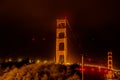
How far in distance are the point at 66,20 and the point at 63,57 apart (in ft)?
15.8

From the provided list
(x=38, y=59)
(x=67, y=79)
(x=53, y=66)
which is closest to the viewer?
(x=67, y=79)

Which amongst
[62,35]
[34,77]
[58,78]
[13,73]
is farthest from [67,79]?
[62,35]

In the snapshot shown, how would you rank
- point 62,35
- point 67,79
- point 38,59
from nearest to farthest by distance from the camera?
point 67,79
point 38,59
point 62,35

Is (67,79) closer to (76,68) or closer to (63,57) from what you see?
(76,68)

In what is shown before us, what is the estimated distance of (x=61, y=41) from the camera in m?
34.7

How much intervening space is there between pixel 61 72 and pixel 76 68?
2827mm

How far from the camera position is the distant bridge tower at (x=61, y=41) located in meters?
33.5

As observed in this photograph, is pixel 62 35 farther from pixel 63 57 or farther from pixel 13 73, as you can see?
pixel 13 73

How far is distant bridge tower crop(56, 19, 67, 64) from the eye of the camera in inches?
1320

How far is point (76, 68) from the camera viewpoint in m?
26.7

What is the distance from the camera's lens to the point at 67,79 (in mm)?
23016

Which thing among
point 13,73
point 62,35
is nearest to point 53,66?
point 13,73

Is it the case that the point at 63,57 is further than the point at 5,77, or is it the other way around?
the point at 63,57

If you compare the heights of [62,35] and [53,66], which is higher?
[62,35]
